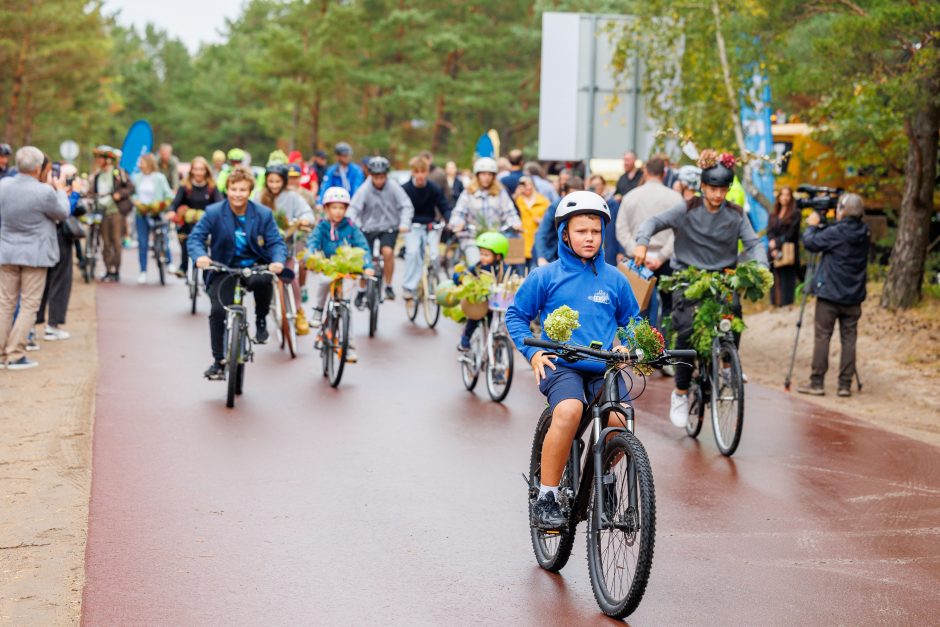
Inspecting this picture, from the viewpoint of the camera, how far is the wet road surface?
616cm

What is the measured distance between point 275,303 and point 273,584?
8757 mm

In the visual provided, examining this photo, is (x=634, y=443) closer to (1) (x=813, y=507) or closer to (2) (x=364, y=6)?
(1) (x=813, y=507)

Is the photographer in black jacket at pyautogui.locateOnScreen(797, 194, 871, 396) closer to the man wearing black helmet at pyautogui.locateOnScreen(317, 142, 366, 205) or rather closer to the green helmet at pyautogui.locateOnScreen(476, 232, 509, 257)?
the green helmet at pyautogui.locateOnScreen(476, 232, 509, 257)

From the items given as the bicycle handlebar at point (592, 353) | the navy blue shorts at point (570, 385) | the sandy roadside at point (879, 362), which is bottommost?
the sandy roadside at point (879, 362)

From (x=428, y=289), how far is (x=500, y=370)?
6.06 metres

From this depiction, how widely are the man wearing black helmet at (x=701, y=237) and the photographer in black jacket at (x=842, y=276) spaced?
2.78 meters

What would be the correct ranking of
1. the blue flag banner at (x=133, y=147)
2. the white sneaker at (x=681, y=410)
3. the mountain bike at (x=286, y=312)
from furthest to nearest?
1. the blue flag banner at (x=133, y=147)
2. the mountain bike at (x=286, y=312)
3. the white sneaker at (x=681, y=410)

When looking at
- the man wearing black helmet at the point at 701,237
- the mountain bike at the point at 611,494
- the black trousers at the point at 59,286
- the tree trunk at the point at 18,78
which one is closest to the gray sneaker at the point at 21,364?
the black trousers at the point at 59,286

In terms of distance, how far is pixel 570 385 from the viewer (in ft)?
20.7

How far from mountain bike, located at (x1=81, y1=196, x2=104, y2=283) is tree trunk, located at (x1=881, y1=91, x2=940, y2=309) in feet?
41.8

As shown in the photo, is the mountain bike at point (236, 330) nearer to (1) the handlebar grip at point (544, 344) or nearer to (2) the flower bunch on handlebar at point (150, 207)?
(1) the handlebar grip at point (544, 344)

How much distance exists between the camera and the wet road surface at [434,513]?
6156mm

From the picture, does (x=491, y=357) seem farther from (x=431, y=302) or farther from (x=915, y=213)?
(x=915, y=213)

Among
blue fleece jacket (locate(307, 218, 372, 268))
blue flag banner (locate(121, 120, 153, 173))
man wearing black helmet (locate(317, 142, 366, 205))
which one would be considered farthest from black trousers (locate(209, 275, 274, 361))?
blue flag banner (locate(121, 120, 153, 173))
